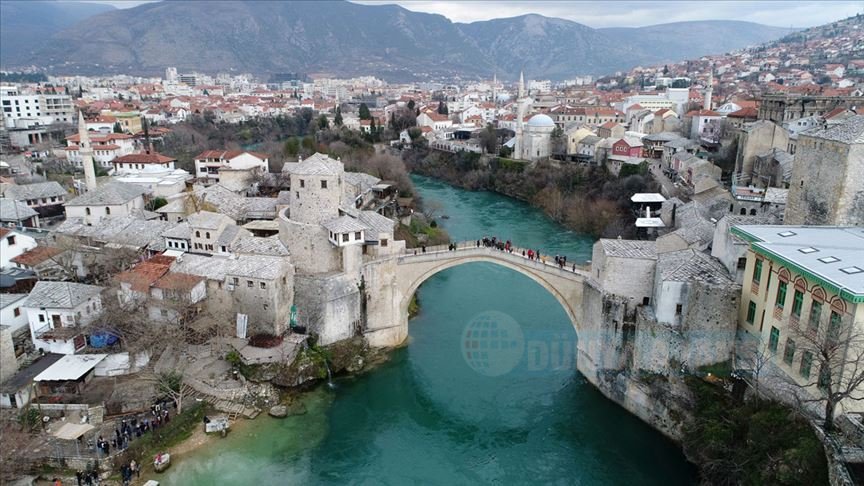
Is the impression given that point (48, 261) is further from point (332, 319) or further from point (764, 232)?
point (764, 232)

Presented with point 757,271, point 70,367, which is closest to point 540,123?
point 757,271

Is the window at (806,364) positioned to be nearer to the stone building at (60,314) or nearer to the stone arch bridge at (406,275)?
the stone arch bridge at (406,275)

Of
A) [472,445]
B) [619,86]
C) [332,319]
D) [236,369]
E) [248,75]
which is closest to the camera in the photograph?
[472,445]

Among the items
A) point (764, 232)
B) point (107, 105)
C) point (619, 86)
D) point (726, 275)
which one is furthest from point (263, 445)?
point (619, 86)

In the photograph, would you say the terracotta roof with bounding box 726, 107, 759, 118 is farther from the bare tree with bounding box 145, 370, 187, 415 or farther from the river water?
the bare tree with bounding box 145, 370, 187, 415

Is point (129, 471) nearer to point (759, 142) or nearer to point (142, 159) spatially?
point (142, 159)

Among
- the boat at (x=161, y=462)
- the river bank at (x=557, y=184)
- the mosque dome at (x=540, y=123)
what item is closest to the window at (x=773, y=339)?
the boat at (x=161, y=462)
